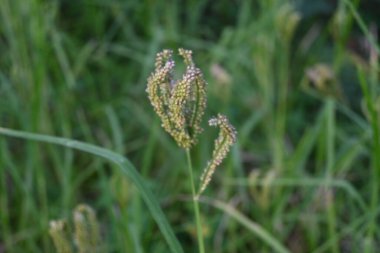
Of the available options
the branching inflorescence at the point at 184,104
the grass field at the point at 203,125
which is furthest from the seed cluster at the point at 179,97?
the grass field at the point at 203,125

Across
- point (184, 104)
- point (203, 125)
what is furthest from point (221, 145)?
point (203, 125)

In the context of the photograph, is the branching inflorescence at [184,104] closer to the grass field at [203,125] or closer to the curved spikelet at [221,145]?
the curved spikelet at [221,145]

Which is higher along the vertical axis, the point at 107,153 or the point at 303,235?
the point at 107,153

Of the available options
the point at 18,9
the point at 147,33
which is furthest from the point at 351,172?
the point at 18,9

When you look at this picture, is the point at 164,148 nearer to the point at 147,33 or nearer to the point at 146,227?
the point at 146,227

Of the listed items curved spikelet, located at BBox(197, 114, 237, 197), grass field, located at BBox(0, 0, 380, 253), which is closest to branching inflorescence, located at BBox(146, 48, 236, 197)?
curved spikelet, located at BBox(197, 114, 237, 197)

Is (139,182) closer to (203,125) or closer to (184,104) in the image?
(184,104)
